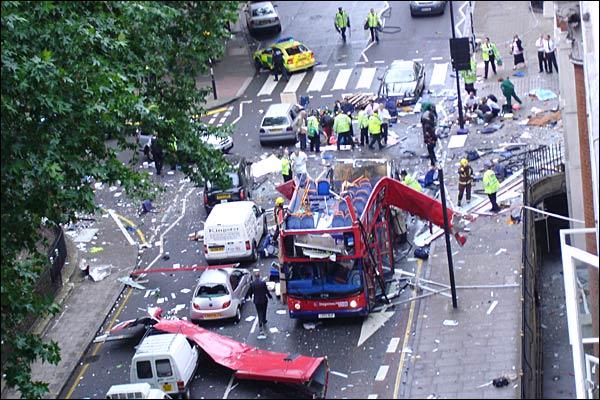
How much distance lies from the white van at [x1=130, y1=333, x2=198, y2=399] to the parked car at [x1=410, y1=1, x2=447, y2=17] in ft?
108

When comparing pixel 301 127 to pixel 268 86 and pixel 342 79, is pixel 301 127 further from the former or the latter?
pixel 268 86

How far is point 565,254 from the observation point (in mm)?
27422

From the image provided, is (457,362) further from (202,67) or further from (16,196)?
(202,67)

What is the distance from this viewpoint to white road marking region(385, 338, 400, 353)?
3238 cm

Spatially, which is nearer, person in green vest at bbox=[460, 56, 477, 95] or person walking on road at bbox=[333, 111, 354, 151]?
person walking on road at bbox=[333, 111, 354, 151]

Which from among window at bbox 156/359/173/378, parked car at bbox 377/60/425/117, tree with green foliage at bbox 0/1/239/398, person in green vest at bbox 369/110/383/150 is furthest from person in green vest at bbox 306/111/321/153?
window at bbox 156/359/173/378

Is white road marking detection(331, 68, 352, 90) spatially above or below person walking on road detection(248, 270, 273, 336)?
above

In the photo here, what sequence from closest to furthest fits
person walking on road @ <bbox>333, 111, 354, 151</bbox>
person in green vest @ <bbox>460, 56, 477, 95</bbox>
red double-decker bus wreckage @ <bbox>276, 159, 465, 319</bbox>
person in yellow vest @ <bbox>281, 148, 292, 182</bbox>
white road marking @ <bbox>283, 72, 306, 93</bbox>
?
red double-decker bus wreckage @ <bbox>276, 159, 465, 319</bbox>
person in yellow vest @ <bbox>281, 148, 292, 182</bbox>
person walking on road @ <bbox>333, 111, 354, 151</bbox>
person in green vest @ <bbox>460, 56, 477, 95</bbox>
white road marking @ <bbox>283, 72, 306, 93</bbox>

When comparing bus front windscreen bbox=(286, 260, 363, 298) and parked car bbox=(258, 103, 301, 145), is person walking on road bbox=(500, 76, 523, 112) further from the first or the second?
bus front windscreen bbox=(286, 260, 363, 298)

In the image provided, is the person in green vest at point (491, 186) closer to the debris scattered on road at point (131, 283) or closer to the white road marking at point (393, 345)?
the white road marking at point (393, 345)

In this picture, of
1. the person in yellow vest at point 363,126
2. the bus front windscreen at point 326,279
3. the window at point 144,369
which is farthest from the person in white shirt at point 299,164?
the window at point 144,369

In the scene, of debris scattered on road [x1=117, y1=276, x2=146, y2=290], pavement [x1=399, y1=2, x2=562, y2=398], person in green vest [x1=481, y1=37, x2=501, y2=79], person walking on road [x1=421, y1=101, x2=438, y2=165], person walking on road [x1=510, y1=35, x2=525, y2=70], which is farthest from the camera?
person walking on road [x1=510, y1=35, x2=525, y2=70]

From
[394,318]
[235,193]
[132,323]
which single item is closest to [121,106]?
[132,323]

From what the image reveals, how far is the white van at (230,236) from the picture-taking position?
125ft
